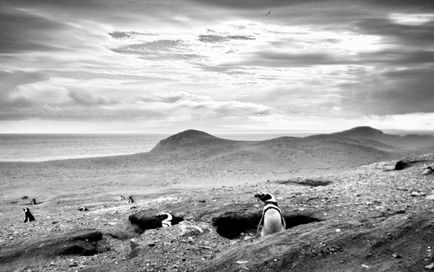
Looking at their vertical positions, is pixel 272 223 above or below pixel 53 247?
above

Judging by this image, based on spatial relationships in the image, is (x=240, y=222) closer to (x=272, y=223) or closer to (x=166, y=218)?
(x=272, y=223)

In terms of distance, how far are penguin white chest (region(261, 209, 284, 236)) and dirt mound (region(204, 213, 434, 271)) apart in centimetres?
140

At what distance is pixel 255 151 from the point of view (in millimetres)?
32406

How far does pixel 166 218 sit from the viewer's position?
31.5 feet

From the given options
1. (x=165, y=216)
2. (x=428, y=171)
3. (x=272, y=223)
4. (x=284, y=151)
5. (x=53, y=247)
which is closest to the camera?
(x=272, y=223)

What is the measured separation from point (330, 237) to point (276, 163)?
76.4 ft

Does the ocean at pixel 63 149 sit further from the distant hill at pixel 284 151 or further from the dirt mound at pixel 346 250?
the dirt mound at pixel 346 250

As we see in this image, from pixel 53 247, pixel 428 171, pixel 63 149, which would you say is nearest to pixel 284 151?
pixel 428 171

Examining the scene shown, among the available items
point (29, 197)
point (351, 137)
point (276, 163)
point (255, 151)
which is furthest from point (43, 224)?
point (351, 137)

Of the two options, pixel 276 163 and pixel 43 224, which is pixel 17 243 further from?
pixel 276 163

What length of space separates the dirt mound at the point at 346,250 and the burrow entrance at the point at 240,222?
7.78 feet

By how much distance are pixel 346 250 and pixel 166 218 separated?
469 centimetres

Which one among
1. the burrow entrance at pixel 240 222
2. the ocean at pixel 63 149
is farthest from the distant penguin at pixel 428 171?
the ocean at pixel 63 149

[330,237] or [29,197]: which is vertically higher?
[330,237]
